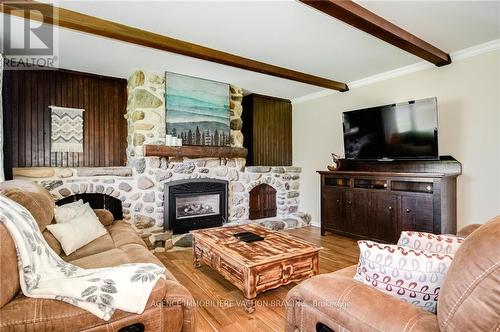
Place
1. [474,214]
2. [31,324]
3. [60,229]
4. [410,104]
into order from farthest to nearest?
1. [410,104]
2. [474,214]
3. [60,229]
4. [31,324]

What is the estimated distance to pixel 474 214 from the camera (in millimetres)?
3098

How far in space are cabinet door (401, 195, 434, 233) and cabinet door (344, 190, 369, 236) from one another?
1.64 feet

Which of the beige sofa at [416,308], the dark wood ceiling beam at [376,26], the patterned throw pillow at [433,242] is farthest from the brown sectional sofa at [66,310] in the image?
the dark wood ceiling beam at [376,26]

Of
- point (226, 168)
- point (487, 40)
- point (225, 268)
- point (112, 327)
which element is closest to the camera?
point (112, 327)

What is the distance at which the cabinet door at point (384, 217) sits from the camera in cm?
341

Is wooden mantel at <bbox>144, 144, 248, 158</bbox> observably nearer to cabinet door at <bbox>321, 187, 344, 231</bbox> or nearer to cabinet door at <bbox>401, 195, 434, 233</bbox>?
cabinet door at <bbox>321, 187, 344, 231</bbox>

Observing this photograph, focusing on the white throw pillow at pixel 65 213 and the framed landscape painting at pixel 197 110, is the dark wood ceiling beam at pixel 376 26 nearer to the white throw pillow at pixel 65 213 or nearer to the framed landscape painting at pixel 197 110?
the framed landscape painting at pixel 197 110

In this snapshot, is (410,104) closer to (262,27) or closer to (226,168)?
(262,27)

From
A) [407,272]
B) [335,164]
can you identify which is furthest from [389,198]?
[407,272]

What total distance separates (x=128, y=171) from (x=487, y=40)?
4.50 meters

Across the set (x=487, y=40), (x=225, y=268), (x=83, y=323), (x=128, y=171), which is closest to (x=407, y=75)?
(x=487, y=40)
